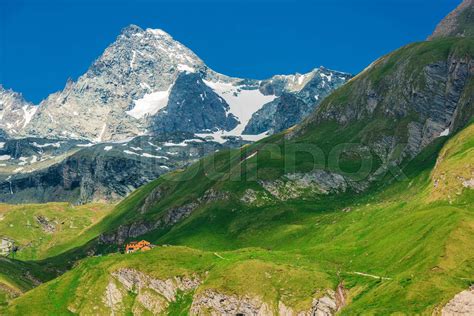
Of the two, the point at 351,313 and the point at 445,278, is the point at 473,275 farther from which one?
the point at 351,313

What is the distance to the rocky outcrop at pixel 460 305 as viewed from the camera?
175500mm

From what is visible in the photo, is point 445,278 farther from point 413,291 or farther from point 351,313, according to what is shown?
point 351,313

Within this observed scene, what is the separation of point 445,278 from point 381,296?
17969 mm

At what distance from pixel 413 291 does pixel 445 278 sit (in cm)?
1038

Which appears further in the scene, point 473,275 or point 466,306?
point 473,275

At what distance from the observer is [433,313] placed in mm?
175875

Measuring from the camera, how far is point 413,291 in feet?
621

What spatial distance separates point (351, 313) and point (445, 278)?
27.0m

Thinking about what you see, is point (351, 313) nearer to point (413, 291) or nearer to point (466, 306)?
point (413, 291)

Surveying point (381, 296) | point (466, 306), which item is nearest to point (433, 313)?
point (466, 306)

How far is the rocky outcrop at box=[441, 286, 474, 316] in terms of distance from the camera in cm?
17550

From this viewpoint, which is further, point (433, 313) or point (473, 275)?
point (473, 275)

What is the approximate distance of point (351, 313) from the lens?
196 meters

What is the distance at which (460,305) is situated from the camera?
177 metres
